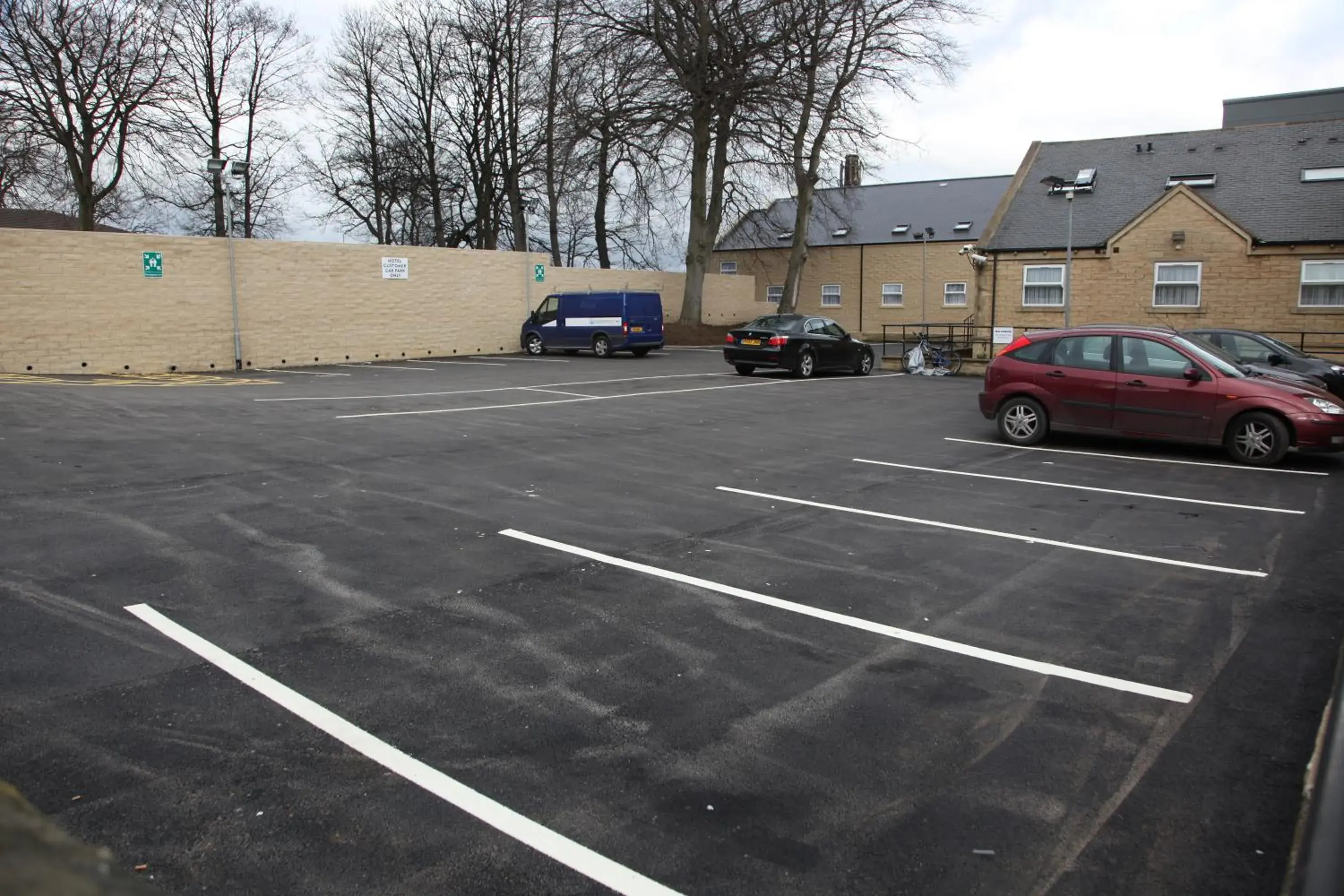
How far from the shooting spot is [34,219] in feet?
177

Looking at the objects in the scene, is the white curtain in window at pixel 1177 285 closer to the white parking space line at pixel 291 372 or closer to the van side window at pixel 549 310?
the van side window at pixel 549 310

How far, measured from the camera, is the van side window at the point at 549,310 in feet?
103

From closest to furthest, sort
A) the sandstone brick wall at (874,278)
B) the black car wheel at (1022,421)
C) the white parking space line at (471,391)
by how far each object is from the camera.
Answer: the black car wheel at (1022,421)
the white parking space line at (471,391)
the sandstone brick wall at (874,278)

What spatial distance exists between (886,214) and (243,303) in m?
33.5

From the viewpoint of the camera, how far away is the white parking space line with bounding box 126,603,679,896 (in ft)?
10.2

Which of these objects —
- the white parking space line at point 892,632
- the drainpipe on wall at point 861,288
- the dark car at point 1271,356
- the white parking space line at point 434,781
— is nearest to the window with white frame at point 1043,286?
the dark car at point 1271,356

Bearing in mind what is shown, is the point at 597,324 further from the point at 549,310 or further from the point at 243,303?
the point at 243,303

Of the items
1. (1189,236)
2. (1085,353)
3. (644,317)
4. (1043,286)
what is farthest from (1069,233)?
(1085,353)

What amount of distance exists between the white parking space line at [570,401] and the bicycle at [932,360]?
453 cm

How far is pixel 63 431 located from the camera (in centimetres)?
1166

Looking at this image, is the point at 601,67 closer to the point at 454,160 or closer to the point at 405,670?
the point at 454,160

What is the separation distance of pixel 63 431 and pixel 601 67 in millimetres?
26217

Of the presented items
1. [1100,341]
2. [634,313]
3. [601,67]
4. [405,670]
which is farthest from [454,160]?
[405,670]

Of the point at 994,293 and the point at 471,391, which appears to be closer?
the point at 471,391
